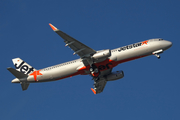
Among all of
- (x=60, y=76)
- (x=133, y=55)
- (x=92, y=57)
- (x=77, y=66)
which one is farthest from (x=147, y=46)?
(x=60, y=76)

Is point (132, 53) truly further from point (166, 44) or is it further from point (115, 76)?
point (115, 76)

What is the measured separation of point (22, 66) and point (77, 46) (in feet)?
63.5

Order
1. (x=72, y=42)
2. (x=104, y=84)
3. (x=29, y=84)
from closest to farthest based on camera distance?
(x=72, y=42)
(x=29, y=84)
(x=104, y=84)

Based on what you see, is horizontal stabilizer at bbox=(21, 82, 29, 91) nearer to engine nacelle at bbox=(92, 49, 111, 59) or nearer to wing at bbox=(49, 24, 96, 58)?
wing at bbox=(49, 24, 96, 58)

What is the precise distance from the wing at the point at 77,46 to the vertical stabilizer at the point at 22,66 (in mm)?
15508

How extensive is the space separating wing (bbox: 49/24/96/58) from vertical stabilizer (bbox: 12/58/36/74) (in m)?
15.5

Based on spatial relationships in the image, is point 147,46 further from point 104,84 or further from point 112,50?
point 104,84

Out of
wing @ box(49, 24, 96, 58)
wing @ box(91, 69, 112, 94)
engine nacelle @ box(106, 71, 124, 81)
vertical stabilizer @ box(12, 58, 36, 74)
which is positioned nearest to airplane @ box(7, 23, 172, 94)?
wing @ box(49, 24, 96, 58)

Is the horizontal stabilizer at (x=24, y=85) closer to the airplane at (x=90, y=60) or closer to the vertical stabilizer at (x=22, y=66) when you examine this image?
the airplane at (x=90, y=60)

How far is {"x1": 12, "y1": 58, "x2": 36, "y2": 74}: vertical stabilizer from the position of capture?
2689 inches

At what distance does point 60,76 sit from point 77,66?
4909mm

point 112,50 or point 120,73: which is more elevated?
point 112,50

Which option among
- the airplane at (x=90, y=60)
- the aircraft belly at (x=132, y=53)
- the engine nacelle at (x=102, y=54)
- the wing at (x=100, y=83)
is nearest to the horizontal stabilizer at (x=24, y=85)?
the airplane at (x=90, y=60)

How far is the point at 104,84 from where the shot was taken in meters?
74.8
